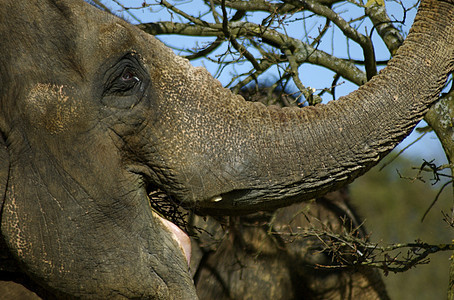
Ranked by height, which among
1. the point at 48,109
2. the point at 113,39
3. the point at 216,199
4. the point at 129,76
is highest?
the point at 113,39

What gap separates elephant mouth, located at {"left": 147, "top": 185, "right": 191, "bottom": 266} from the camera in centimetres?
259

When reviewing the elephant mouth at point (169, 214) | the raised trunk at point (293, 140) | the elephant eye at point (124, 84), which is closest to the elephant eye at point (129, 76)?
Answer: the elephant eye at point (124, 84)

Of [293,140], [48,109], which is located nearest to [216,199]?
[293,140]

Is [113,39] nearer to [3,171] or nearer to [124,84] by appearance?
[124,84]

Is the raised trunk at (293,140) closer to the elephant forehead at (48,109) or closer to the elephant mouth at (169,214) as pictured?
the elephant mouth at (169,214)

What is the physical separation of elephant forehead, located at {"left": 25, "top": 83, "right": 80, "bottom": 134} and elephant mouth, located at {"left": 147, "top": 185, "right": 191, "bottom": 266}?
18.0 inches

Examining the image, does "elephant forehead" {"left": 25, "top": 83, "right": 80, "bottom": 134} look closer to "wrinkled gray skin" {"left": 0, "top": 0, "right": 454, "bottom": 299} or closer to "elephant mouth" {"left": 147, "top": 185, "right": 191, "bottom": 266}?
"wrinkled gray skin" {"left": 0, "top": 0, "right": 454, "bottom": 299}

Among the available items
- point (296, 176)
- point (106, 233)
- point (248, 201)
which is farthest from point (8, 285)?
point (296, 176)

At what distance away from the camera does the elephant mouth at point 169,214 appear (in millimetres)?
2586

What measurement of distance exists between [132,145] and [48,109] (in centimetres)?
36

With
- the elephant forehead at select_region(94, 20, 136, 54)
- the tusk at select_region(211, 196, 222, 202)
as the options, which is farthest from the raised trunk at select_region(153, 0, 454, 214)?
the elephant forehead at select_region(94, 20, 136, 54)

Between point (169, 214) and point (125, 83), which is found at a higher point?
point (125, 83)

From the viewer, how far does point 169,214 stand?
8.96 feet

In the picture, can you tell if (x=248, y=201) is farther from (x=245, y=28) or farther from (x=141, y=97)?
(x=245, y=28)
